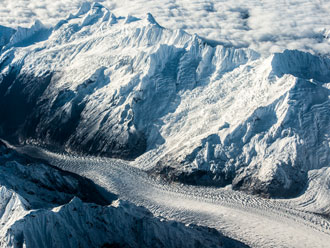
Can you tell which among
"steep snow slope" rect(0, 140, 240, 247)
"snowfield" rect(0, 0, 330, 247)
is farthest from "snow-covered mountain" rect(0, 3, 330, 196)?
"steep snow slope" rect(0, 140, 240, 247)

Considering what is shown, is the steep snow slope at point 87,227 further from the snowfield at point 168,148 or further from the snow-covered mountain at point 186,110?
the snow-covered mountain at point 186,110

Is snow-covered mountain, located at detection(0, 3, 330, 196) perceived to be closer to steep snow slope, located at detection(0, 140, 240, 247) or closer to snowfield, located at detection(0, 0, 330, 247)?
snowfield, located at detection(0, 0, 330, 247)

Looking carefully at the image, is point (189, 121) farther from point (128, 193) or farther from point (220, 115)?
point (128, 193)

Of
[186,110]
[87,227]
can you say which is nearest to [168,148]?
[186,110]

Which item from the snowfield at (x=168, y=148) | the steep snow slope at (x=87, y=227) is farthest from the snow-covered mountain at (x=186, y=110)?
the steep snow slope at (x=87, y=227)

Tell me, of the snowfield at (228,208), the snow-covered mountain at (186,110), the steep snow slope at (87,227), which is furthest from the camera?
the snow-covered mountain at (186,110)

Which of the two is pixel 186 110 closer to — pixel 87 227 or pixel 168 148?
pixel 168 148

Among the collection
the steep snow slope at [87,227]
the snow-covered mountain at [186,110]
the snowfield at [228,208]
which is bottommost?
the snowfield at [228,208]

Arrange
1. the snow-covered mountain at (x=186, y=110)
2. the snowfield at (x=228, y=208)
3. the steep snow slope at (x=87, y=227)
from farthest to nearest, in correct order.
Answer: the snow-covered mountain at (x=186, y=110) < the snowfield at (x=228, y=208) < the steep snow slope at (x=87, y=227)

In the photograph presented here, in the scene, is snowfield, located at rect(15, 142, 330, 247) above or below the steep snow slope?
below

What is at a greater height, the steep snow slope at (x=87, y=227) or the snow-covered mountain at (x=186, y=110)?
the snow-covered mountain at (x=186, y=110)
